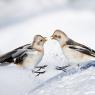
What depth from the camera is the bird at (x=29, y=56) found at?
8.15 feet

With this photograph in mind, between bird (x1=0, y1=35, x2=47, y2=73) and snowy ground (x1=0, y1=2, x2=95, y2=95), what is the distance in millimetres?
27

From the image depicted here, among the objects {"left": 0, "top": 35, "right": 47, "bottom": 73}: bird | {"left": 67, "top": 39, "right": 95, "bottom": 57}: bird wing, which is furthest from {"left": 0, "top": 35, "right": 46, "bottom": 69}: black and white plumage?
{"left": 67, "top": 39, "right": 95, "bottom": 57}: bird wing

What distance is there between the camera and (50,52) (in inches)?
111

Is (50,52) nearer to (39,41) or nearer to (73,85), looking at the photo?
(39,41)

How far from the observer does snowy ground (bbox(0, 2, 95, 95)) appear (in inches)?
89.7

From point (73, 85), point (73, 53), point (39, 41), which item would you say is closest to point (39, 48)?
point (39, 41)

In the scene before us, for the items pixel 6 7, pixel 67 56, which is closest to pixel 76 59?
pixel 67 56

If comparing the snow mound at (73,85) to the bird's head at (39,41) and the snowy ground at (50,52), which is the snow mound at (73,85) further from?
the bird's head at (39,41)

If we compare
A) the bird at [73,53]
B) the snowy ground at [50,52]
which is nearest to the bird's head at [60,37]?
the bird at [73,53]

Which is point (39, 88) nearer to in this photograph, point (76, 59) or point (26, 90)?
point (26, 90)

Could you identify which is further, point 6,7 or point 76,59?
point 6,7

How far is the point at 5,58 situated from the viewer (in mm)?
2547

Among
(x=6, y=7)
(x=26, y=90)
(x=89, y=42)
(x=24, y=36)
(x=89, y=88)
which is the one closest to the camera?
(x=89, y=88)

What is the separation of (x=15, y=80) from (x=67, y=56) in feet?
0.72
